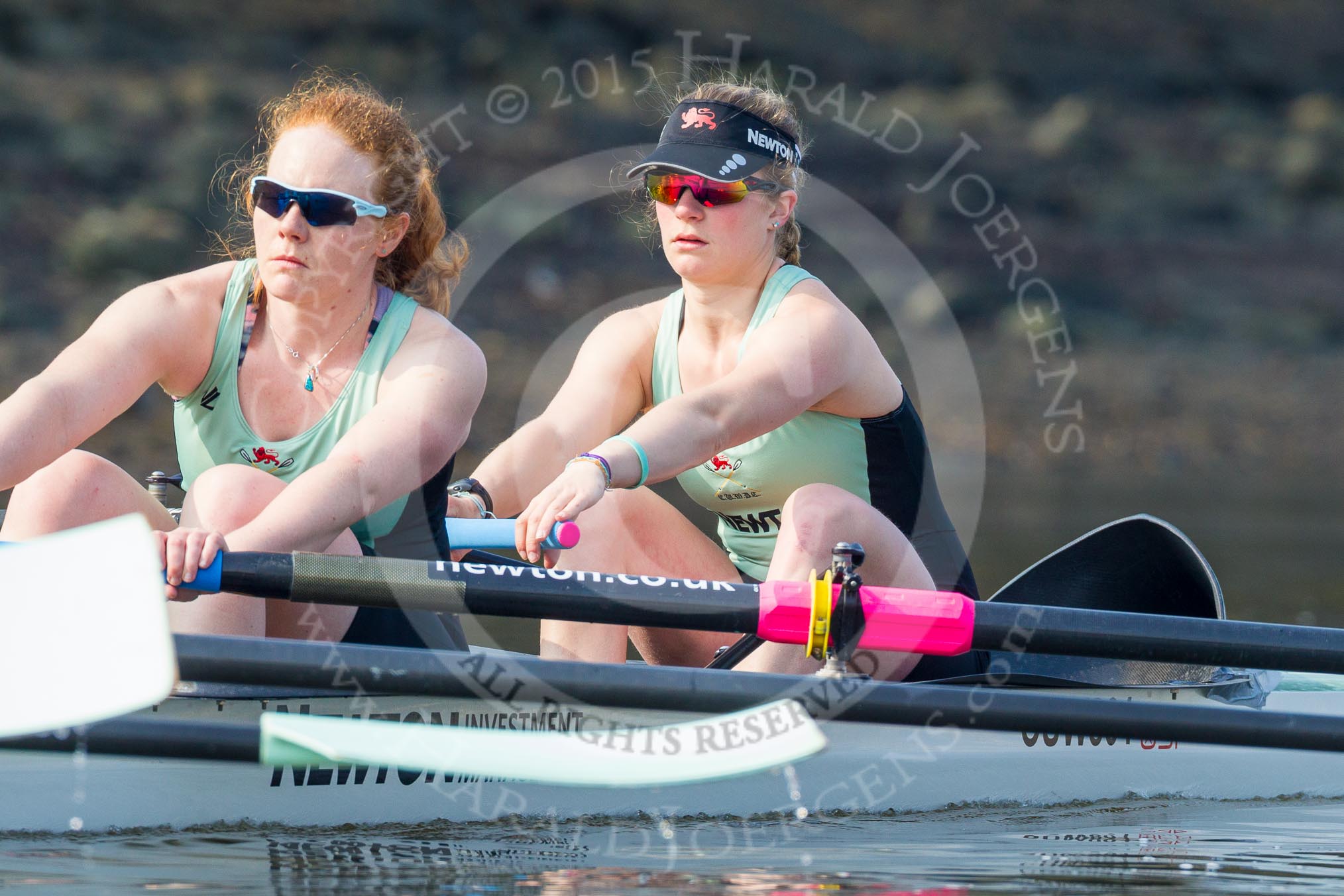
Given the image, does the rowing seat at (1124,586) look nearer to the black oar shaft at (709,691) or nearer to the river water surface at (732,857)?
the river water surface at (732,857)

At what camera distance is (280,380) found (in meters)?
3.06

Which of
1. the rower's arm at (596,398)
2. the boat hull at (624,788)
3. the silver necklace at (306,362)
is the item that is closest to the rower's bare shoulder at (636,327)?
the rower's arm at (596,398)

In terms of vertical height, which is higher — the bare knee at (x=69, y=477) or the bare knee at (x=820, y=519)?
the bare knee at (x=69, y=477)

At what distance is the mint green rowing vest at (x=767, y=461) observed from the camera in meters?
3.34

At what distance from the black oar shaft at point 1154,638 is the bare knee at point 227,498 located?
139 cm

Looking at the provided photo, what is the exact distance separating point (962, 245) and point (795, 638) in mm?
15976

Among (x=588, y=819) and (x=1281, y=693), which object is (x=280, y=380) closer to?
(x=588, y=819)

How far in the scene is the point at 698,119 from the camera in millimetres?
3350

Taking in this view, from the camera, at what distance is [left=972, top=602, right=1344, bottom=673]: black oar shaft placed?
9.74 feet

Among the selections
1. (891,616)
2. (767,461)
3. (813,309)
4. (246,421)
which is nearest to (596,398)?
(767,461)

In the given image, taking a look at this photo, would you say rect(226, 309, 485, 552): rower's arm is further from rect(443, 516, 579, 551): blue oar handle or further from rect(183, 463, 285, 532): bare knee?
rect(443, 516, 579, 551): blue oar handle

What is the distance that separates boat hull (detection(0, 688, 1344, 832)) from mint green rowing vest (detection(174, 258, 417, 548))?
18.3 inches

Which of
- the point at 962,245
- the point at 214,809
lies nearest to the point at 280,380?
the point at 214,809

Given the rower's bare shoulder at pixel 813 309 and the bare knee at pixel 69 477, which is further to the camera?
the rower's bare shoulder at pixel 813 309
